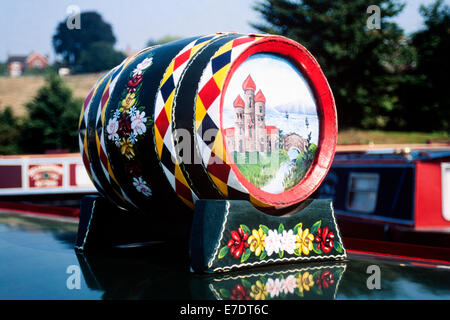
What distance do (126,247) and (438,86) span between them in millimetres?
32142

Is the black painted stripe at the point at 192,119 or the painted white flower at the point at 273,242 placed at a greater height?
the black painted stripe at the point at 192,119

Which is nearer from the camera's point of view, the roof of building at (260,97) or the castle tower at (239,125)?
the castle tower at (239,125)

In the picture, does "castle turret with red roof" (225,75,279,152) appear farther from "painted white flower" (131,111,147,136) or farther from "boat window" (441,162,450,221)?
"boat window" (441,162,450,221)

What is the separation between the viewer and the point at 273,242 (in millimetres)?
3594

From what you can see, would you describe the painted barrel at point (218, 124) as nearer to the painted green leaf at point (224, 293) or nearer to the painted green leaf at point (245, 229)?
the painted green leaf at point (245, 229)

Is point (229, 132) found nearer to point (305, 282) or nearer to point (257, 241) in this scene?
point (257, 241)

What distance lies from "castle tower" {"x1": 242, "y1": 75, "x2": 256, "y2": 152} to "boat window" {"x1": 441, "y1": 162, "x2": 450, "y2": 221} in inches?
210

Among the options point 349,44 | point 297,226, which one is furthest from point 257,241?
point 349,44

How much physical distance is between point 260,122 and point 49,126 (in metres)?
30.9

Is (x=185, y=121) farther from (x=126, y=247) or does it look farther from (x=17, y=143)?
(x=17, y=143)

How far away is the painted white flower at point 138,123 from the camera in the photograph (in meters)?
3.58

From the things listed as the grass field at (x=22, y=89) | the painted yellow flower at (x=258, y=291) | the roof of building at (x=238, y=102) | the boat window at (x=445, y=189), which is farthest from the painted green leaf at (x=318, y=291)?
the grass field at (x=22, y=89)

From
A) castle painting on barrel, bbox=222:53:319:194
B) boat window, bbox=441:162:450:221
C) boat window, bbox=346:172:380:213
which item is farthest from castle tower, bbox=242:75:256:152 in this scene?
boat window, bbox=346:172:380:213

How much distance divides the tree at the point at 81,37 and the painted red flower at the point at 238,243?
101 metres
